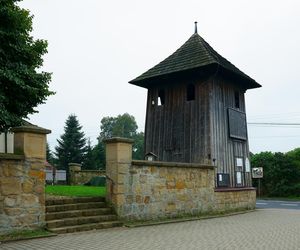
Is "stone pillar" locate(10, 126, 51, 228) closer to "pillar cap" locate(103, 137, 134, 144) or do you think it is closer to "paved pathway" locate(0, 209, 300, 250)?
"paved pathway" locate(0, 209, 300, 250)

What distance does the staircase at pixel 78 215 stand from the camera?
10008mm

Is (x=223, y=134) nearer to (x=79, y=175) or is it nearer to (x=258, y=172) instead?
(x=79, y=175)

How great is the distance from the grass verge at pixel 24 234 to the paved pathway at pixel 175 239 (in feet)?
0.86

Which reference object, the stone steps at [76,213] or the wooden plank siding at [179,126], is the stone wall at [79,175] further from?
the stone steps at [76,213]

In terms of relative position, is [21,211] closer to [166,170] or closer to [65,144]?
[166,170]

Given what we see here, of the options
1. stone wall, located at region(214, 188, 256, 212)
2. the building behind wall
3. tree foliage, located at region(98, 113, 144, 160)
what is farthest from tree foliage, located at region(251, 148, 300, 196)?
tree foliage, located at region(98, 113, 144, 160)

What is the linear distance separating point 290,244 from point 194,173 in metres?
6.43

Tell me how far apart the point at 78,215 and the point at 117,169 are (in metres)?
1.72

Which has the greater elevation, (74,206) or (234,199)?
(74,206)

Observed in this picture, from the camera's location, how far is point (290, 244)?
8.91 m

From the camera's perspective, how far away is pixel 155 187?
12984 millimetres

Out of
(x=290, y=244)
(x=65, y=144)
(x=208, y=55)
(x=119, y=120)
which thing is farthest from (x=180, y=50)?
(x=119, y=120)

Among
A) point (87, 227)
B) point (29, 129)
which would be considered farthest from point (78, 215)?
point (29, 129)

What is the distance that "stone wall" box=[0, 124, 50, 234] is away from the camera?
9.02 m
